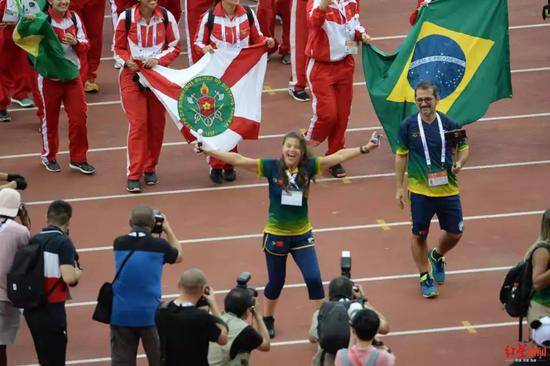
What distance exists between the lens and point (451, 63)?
49.4 feet

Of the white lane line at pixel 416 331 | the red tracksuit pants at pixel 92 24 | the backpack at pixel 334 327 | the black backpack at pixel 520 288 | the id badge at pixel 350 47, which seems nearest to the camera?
the backpack at pixel 334 327

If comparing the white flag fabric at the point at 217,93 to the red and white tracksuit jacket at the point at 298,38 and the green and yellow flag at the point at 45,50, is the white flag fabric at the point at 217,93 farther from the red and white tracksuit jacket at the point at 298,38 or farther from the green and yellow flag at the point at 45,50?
the red and white tracksuit jacket at the point at 298,38

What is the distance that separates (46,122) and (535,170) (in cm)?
549

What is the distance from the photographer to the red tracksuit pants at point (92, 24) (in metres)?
18.0

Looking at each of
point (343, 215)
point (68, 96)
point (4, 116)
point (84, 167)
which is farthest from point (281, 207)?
point (4, 116)

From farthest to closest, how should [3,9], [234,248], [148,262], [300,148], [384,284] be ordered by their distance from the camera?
[3,9] → [234,248] → [384,284] → [300,148] → [148,262]

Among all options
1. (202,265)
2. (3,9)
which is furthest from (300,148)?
(3,9)

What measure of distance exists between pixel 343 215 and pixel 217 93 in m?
1.93

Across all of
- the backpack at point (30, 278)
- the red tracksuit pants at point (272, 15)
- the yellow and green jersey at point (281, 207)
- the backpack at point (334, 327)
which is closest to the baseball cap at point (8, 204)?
the backpack at point (30, 278)

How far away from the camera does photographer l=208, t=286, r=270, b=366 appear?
9.32m

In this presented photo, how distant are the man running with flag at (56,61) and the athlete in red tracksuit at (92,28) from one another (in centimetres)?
219

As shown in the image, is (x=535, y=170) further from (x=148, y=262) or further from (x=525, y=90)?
(x=148, y=262)

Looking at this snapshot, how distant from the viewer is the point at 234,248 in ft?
45.1

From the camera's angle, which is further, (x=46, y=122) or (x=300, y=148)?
(x=46, y=122)
